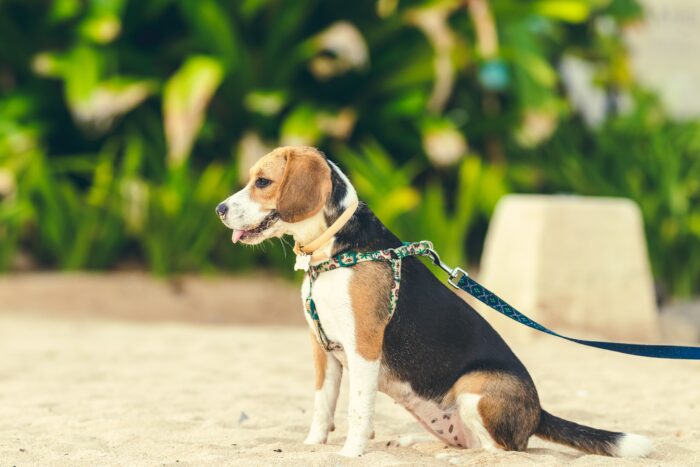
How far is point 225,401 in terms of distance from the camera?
442 cm

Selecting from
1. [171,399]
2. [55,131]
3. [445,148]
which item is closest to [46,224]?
[55,131]

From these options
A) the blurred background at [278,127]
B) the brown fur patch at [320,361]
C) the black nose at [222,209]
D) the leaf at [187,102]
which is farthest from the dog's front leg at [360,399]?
the leaf at [187,102]

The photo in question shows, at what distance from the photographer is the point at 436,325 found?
10.2 ft

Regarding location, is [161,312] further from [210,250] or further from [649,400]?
[649,400]

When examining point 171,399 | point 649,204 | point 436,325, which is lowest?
point 171,399

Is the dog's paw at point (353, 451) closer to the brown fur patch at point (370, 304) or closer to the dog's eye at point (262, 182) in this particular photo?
the brown fur patch at point (370, 304)

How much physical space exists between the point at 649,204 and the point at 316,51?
3701 millimetres

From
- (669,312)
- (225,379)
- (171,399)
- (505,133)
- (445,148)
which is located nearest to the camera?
(171,399)

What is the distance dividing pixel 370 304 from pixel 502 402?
55 centimetres

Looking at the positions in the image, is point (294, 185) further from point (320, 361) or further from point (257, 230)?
point (320, 361)

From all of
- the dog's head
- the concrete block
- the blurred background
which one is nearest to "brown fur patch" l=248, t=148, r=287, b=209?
the dog's head

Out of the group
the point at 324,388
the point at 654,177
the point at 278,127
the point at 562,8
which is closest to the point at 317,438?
the point at 324,388

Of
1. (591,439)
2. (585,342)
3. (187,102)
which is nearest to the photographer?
(585,342)

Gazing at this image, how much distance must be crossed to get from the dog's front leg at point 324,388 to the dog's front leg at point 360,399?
0.22 meters
